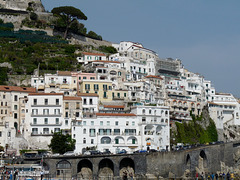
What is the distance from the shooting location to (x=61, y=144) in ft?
262

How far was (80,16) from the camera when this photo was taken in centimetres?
13088

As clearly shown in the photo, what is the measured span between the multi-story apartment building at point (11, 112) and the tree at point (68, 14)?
4523 centimetres

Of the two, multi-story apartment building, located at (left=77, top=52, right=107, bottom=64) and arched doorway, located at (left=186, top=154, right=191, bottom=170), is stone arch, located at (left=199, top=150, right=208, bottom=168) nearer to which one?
arched doorway, located at (left=186, top=154, right=191, bottom=170)

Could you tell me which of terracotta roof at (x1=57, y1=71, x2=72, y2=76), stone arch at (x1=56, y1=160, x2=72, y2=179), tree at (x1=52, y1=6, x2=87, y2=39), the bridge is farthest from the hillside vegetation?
tree at (x1=52, y1=6, x2=87, y2=39)

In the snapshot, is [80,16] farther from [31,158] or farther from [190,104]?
[31,158]

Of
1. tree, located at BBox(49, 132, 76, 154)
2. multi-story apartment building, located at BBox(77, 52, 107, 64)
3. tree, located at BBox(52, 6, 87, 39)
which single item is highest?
tree, located at BBox(52, 6, 87, 39)

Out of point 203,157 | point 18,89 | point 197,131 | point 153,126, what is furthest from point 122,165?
point 197,131

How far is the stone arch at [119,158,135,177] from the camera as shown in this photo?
77.8 m

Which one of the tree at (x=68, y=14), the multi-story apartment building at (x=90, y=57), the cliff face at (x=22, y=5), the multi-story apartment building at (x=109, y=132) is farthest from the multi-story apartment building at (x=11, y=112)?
the cliff face at (x=22, y=5)

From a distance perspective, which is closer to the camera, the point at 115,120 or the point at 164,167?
the point at 164,167

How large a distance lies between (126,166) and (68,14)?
63872 millimetres

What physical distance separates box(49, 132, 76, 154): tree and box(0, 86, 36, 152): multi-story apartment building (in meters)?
6.98

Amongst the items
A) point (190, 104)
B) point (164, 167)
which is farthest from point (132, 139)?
point (190, 104)

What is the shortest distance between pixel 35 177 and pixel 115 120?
72.1ft
